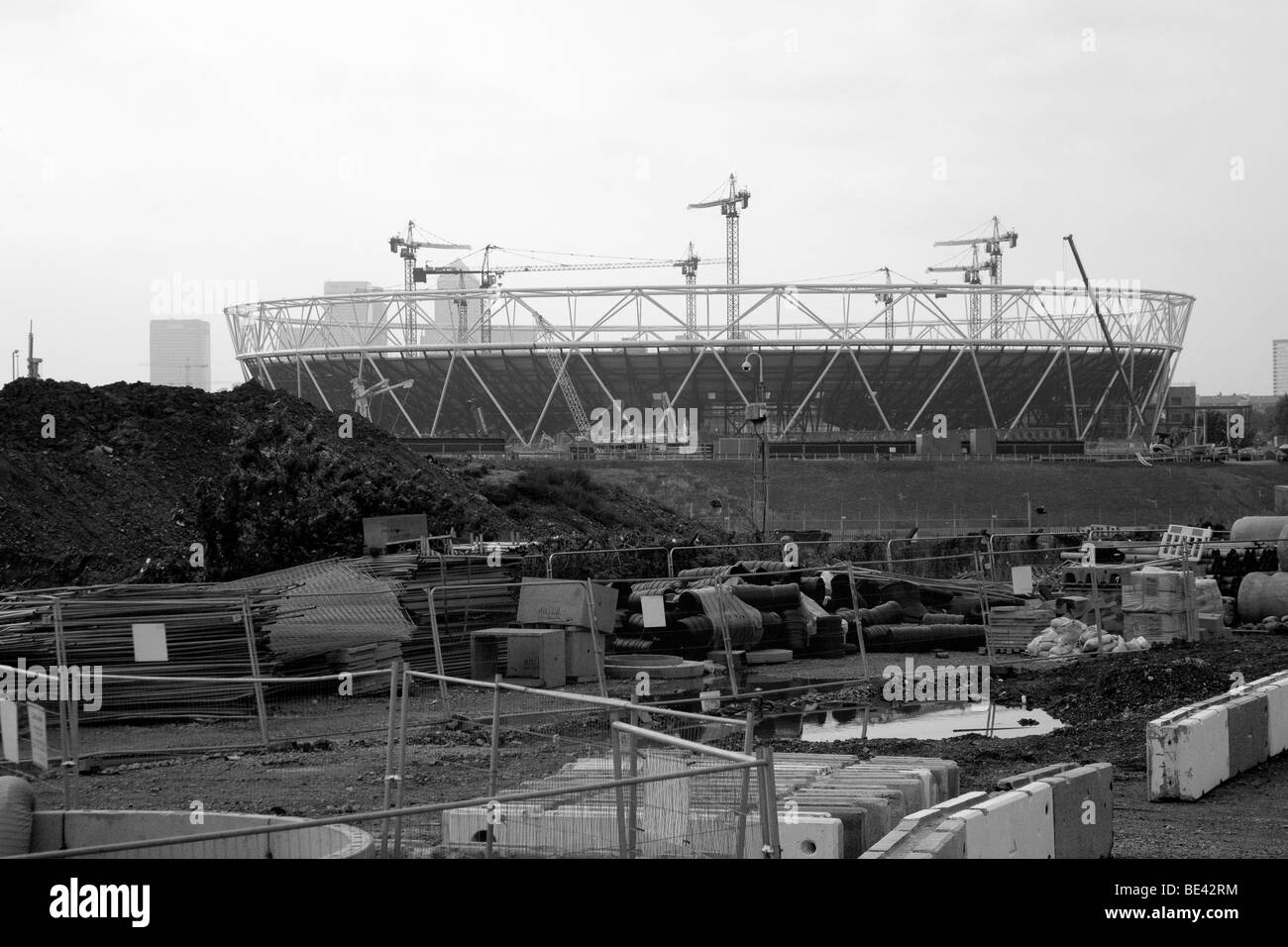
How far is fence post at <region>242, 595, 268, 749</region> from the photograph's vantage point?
10.4 meters

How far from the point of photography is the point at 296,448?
2039 cm

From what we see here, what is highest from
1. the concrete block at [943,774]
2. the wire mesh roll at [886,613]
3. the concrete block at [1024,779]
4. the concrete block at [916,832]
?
the concrete block at [916,832]

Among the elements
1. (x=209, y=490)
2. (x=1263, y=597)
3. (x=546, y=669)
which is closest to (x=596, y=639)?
(x=546, y=669)

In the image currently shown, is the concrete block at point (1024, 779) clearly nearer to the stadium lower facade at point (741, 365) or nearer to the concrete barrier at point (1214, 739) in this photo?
the concrete barrier at point (1214, 739)

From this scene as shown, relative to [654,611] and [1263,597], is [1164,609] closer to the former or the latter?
[1263,597]

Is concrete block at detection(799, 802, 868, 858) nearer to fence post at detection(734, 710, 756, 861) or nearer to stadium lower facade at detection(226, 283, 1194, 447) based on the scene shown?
fence post at detection(734, 710, 756, 861)

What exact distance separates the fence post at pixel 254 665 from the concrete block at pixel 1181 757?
239 inches

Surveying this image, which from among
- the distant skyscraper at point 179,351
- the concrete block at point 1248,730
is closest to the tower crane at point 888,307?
the concrete block at point 1248,730

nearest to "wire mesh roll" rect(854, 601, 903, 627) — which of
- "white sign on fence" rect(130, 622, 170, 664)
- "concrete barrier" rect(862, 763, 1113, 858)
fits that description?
"white sign on fence" rect(130, 622, 170, 664)

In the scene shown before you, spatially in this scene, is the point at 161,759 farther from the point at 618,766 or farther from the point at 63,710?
the point at 618,766

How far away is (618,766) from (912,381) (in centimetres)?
7707

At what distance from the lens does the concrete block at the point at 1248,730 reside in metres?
8.75
